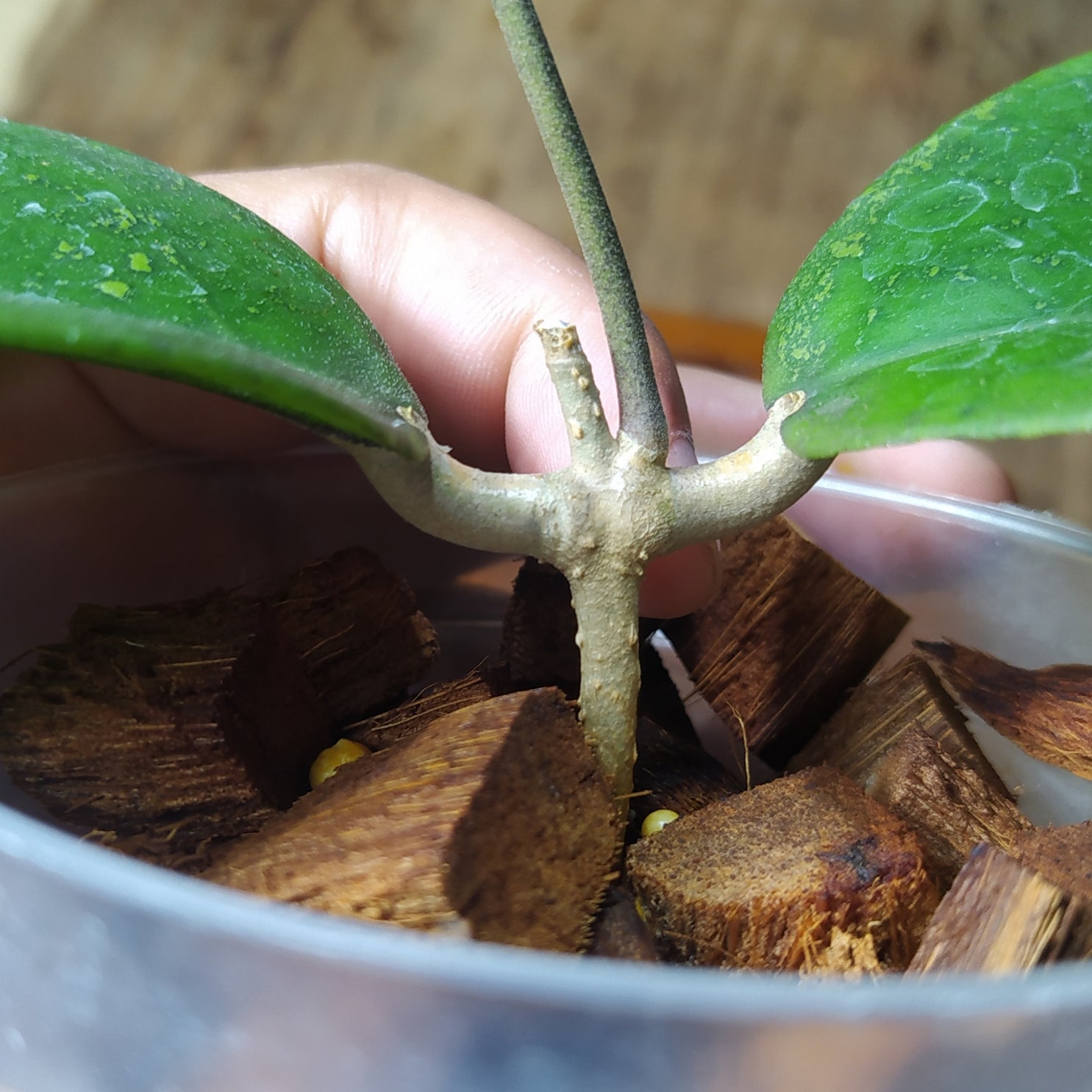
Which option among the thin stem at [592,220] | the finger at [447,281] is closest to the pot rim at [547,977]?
the thin stem at [592,220]

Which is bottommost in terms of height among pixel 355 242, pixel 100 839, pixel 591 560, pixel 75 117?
pixel 100 839

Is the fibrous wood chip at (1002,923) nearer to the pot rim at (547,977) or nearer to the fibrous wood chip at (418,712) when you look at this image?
the pot rim at (547,977)

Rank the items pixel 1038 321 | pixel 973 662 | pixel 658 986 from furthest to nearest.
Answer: pixel 973 662 → pixel 1038 321 → pixel 658 986

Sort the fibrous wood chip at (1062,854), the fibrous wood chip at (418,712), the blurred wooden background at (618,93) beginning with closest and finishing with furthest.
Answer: the fibrous wood chip at (1062,854), the fibrous wood chip at (418,712), the blurred wooden background at (618,93)

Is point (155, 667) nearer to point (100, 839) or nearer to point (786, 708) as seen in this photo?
point (100, 839)

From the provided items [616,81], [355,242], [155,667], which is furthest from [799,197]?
[155,667]

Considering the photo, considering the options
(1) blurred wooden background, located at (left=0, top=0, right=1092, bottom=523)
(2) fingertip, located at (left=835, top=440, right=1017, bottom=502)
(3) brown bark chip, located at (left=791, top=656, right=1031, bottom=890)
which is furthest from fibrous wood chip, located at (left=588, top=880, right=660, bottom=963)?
(1) blurred wooden background, located at (left=0, top=0, right=1092, bottom=523)

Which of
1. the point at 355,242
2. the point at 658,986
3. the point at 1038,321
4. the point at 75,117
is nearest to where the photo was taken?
the point at 658,986
